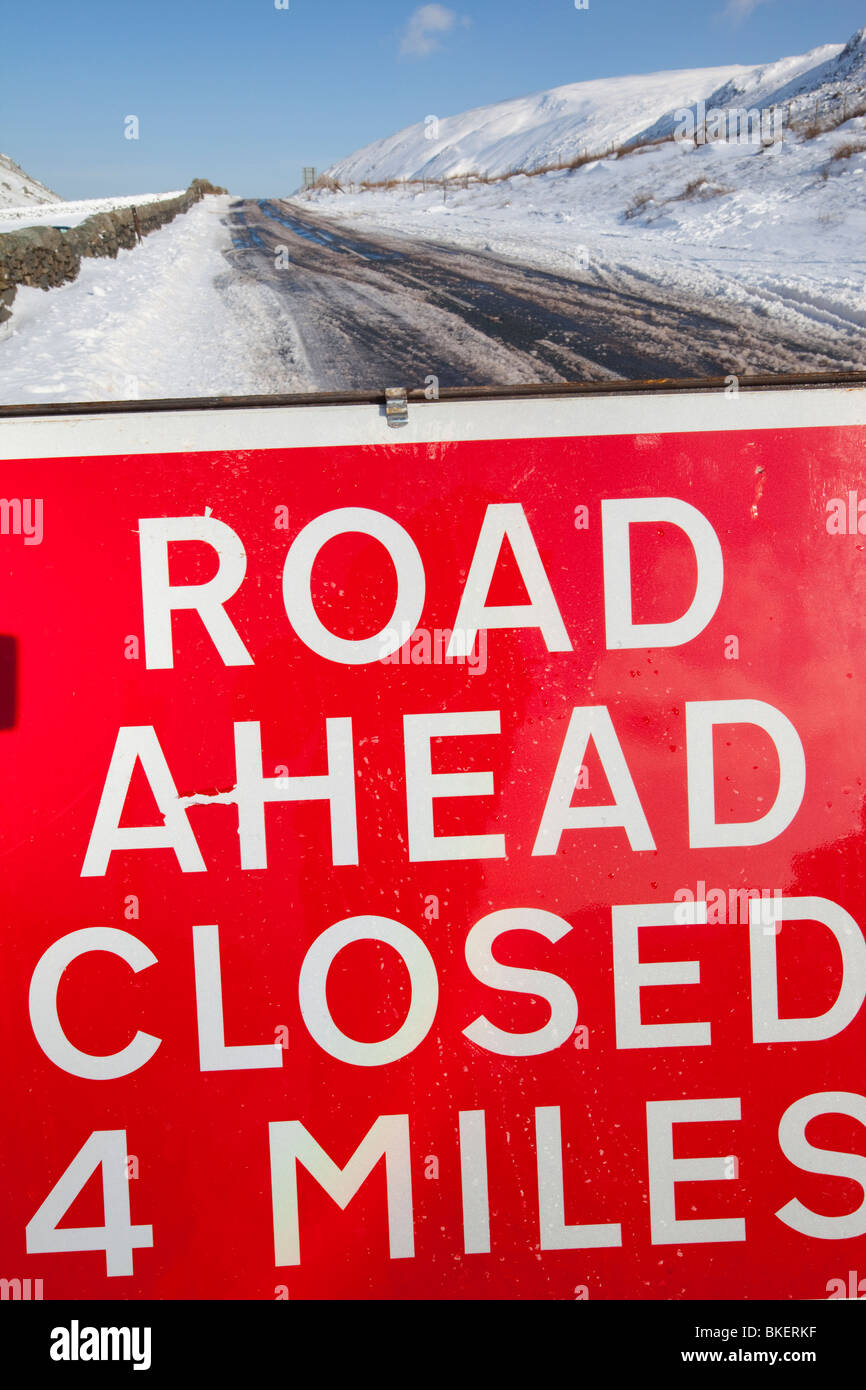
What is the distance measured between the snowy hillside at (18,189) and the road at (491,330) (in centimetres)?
4444

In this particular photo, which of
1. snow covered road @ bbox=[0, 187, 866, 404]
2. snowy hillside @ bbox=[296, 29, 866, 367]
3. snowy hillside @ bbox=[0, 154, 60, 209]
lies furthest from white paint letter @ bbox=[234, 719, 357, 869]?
snowy hillside @ bbox=[0, 154, 60, 209]

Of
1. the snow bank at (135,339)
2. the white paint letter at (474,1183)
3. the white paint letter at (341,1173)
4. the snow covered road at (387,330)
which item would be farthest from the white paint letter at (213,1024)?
the snow bank at (135,339)

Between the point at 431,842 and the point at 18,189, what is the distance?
63648 mm

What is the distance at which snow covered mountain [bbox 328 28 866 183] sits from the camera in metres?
30.8

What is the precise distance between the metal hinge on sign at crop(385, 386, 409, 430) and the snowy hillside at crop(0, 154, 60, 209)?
172 ft

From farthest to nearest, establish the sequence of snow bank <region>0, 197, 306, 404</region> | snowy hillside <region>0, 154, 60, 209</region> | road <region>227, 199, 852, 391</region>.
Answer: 1. snowy hillside <region>0, 154, 60, 209</region>
2. snow bank <region>0, 197, 306, 404</region>
3. road <region>227, 199, 852, 391</region>

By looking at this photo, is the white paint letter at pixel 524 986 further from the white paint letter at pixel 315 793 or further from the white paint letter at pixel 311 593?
the white paint letter at pixel 311 593

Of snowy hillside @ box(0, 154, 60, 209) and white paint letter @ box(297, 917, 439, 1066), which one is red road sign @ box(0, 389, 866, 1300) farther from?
snowy hillside @ box(0, 154, 60, 209)

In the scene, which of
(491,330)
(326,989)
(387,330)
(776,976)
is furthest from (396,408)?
(387,330)

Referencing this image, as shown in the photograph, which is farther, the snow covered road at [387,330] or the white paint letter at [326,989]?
the snow covered road at [387,330]

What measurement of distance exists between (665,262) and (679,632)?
31.4 ft

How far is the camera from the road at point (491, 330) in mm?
5422

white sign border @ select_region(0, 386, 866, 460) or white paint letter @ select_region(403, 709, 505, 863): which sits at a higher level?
white sign border @ select_region(0, 386, 866, 460)
